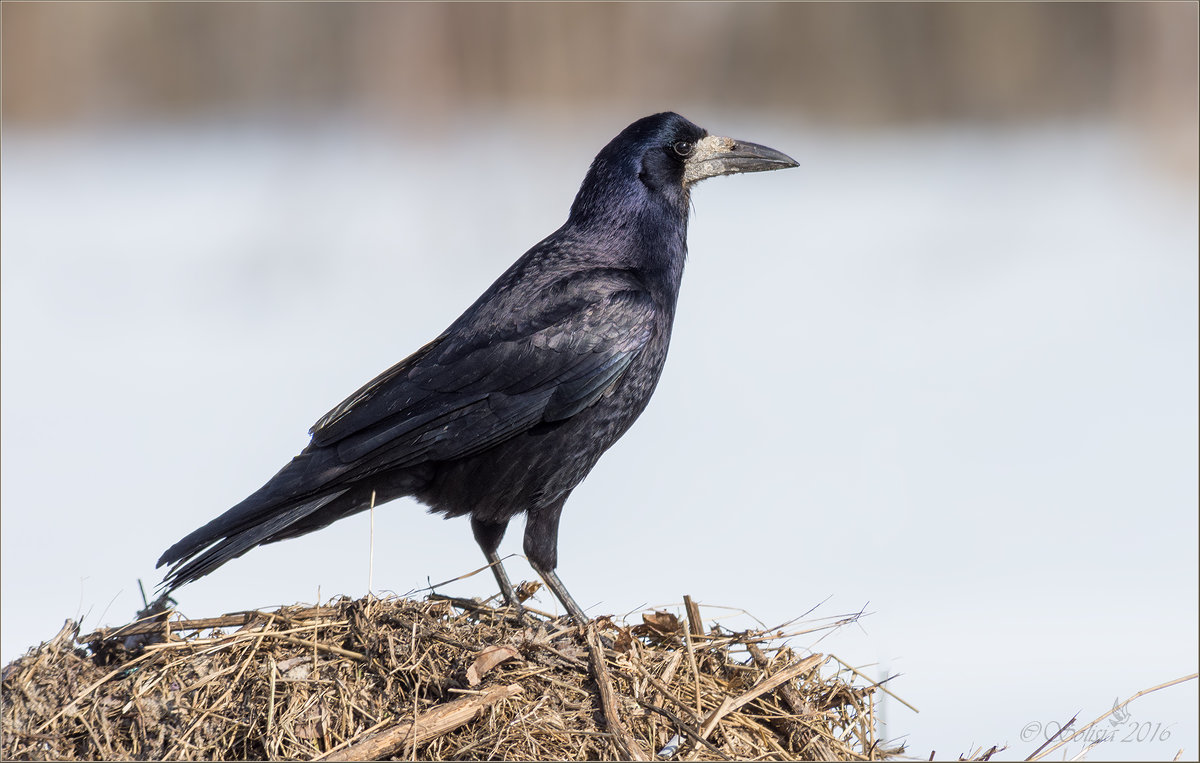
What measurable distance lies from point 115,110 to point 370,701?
12589mm

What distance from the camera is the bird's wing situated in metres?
4.47

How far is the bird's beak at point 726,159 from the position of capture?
18.2ft

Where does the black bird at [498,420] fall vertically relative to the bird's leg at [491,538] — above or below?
above

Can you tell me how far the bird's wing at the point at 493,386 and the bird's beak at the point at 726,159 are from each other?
1.12m

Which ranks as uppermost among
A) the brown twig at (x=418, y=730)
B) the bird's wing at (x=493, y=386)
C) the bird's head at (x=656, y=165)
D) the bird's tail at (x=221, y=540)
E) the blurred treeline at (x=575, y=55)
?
the blurred treeline at (x=575, y=55)

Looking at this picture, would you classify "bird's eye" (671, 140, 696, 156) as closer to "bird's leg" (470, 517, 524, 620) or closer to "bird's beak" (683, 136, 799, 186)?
"bird's beak" (683, 136, 799, 186)

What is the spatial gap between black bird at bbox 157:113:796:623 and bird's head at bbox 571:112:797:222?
451 mm

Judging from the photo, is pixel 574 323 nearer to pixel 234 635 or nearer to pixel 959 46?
pixel 234 635

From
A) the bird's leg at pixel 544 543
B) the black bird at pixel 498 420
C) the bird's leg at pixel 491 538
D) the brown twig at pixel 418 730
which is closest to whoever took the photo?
the brown twig at pixel 418 730

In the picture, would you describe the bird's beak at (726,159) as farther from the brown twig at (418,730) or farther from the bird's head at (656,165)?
the brown twig at (418,730)

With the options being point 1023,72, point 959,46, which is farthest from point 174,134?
point 1023,72

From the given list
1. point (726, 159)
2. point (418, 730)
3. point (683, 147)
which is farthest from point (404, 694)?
point (726, 159)

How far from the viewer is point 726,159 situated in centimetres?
562

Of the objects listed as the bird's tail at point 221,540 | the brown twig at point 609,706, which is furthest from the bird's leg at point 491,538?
the brown twig at point 609,706
